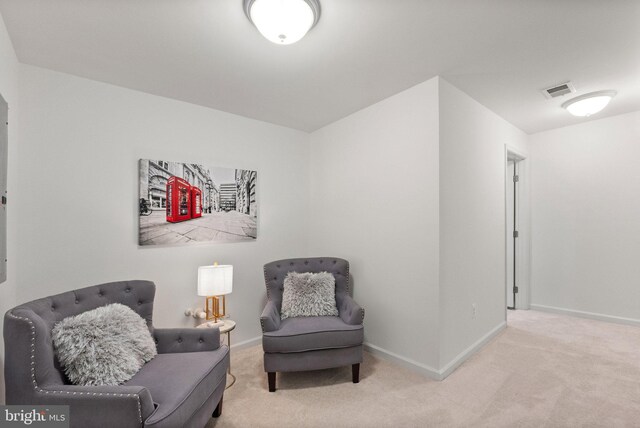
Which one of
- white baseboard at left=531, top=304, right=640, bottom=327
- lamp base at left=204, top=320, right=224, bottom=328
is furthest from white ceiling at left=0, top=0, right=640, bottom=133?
white baseboard at left=531, top=304, right=640, bottom=327

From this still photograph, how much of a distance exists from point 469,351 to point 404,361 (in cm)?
67

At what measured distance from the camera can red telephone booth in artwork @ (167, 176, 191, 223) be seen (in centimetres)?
266

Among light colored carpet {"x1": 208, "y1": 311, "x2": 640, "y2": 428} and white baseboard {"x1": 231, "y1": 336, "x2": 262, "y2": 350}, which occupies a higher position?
light colored carpet {"x1": 208, "y1": 311, "x2": 640, "y2": 428}

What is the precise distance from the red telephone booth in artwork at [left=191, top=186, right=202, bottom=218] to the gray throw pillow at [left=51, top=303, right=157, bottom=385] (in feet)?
3.87

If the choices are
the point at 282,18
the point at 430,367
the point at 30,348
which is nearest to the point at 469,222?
the point at 430,367

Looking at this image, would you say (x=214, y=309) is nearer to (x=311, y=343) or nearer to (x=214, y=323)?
(x=214, y=323)

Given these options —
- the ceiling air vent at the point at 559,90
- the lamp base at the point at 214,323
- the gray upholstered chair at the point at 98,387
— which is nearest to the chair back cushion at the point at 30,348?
the gray upholstered chair at the point at 98,387

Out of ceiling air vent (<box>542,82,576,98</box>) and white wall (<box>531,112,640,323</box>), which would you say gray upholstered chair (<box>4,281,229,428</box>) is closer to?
ceiling air vent (<box>542,82,576,98</box>)

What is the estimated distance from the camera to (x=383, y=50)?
2.00 metres

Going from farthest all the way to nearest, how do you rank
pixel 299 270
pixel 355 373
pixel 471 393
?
1. pixel 299 270
2. pixel 355 373
3. pixel 471 393

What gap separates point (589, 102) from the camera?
8.98 feet

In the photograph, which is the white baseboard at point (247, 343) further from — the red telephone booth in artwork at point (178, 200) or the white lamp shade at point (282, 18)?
the white lamp shade at point (282, 18)

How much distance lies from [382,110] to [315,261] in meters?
1.65

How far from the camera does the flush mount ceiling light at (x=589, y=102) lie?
2.68 m
